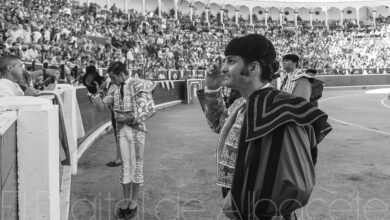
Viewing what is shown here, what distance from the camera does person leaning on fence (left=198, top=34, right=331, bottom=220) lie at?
4.98 ft

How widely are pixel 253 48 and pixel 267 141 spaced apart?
393 mm

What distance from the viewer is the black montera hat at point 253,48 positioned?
1746mm

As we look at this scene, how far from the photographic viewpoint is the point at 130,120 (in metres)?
4.34

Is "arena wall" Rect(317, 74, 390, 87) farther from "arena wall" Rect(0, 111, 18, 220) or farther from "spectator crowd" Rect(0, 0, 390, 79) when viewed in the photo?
"arena wall" Rect(0, 111, 18, 220)

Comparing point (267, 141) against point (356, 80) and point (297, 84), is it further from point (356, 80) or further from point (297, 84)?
point (356, 80)

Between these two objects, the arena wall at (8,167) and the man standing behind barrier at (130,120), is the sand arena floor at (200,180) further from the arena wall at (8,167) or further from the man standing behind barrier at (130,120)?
the arena wall at (8,167)

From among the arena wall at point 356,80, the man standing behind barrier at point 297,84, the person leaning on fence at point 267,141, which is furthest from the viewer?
the arena wall at point 356,80

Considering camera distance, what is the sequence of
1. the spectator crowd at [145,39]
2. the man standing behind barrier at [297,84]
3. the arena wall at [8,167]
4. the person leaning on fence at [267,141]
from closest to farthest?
the person leaning on fence at [267,141], the arena wall at [8,167], the man standing behind barrier at [297,84], the spectator crowd at [145,39]

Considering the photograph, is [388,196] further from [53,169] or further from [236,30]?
[236,30]

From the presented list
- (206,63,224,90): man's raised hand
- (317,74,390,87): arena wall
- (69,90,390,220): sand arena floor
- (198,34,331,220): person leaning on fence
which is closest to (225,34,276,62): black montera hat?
(198,34,331,220): person leaning on fence

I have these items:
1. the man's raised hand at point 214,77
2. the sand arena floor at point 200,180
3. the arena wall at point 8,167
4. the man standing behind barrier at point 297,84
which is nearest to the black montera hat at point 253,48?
the man's raised hand at point 214,77

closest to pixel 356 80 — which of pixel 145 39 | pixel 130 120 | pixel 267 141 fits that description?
pixel 145 39

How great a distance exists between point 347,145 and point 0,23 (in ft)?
30.2

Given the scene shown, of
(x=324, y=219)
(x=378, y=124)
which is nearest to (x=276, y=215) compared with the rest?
(x=324, y=219)
